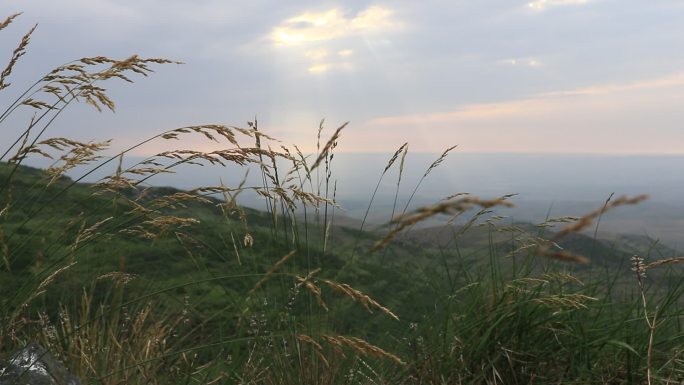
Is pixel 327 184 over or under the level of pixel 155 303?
over

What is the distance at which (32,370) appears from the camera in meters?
2.33

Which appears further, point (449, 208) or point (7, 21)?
point (7, 21)

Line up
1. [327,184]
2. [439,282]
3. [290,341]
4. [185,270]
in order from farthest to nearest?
[185,270] → [439,282] → [327,184] → [290,341]

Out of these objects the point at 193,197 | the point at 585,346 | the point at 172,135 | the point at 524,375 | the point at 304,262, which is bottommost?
the point at 524,375

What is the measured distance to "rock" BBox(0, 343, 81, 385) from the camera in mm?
2238

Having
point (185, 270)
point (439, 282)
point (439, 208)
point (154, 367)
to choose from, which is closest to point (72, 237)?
point (154, 367)

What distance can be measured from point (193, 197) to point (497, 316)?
1.55 metres

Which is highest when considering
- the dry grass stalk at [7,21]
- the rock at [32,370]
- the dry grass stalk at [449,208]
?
the dry grass stalk at [7,21]

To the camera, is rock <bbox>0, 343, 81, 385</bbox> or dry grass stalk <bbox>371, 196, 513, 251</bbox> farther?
rock <bbox>0, 343, 81, 385</bbox>

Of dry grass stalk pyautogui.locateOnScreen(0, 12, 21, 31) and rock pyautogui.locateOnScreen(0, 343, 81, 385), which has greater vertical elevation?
dry grass stalk pyautogui.locateOnScreen(0, 12, 21, 31)

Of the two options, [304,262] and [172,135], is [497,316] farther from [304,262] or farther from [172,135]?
[172,135]

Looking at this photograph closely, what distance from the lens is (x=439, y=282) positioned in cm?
354

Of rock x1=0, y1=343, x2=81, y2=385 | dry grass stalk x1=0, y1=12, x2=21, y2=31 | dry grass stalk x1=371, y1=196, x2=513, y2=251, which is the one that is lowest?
rock x1=0, y1=343, x2=81, y2=385

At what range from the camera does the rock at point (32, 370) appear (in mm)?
2238
